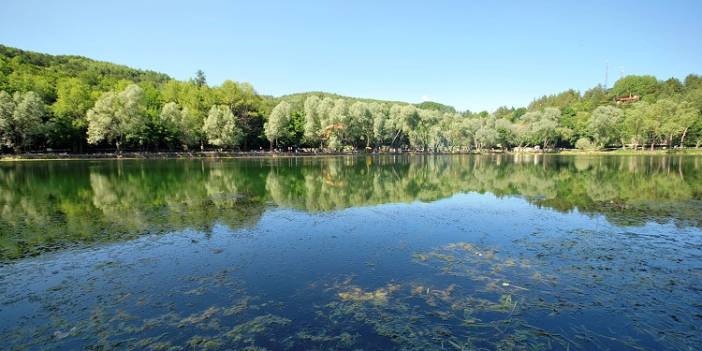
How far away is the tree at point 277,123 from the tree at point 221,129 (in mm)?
7096

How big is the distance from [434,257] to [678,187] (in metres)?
27.6

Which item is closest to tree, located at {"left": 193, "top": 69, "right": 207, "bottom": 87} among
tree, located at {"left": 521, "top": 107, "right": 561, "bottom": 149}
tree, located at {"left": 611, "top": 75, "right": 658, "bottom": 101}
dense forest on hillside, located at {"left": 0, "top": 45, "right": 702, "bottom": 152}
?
dense forest on hillside, located at {"left": 0, "top": 45, "right": 702, "bottom": 152}

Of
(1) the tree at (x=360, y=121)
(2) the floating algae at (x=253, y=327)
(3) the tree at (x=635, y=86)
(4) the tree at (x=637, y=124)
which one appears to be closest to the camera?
(2) the floating algae at (x=253, y=327)

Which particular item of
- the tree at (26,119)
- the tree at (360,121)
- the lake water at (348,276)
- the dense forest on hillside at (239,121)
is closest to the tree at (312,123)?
the dense forest on hillside at (239,121)

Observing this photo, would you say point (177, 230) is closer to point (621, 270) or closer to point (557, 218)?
point (621, 270)

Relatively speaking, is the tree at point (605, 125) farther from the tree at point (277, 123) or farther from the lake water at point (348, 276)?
the lake water at point (348, 276)

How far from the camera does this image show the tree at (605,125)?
97938 millimetres

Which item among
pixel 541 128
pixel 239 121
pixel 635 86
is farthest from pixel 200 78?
pixel 635 86

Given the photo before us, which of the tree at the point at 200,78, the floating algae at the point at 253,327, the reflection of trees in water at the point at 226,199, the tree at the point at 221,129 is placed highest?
the tree at the point at 200,78

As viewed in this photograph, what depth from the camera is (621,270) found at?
1087 centimetres

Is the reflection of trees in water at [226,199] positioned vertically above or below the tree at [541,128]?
below

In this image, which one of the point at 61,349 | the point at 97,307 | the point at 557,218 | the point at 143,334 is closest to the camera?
the point at 61,349

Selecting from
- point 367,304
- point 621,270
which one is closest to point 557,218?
point 621,270

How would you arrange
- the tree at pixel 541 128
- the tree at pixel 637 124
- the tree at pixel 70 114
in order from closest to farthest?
the tree at pixel 70 114 → the tree at pixel 637 124 → the tree at pixel 541 128
